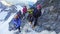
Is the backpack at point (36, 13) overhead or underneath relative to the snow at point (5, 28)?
overhead

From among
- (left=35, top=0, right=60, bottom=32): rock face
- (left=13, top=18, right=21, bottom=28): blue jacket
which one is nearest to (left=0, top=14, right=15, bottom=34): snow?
(left=13, top=18, right=21, bottom=28): blue jacket

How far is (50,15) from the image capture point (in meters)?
0.79

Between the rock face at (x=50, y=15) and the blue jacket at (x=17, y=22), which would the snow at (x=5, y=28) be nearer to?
the blue jacket at (x=17, y=22)

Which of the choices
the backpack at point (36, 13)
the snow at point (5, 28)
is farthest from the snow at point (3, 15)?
the backpack at point (36, 13)

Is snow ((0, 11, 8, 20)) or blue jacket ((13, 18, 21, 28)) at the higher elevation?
snow ((0, 11, 8, 20))

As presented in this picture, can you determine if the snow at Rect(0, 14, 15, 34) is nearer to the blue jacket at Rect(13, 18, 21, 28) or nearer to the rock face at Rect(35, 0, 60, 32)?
the blue jacket at Rect(13, 18, 21, 28)

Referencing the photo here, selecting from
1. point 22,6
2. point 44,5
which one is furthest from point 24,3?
point 44,5

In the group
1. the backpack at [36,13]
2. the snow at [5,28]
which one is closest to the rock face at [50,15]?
the backpack at [36,13]

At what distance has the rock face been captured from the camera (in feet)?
2.49

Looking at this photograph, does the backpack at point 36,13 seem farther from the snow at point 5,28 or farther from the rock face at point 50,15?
the snow at point 5,28

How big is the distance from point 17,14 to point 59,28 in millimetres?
252

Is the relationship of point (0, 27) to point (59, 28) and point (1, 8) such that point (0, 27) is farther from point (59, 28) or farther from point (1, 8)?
point (59, 28)

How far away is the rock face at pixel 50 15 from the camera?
0.76 m

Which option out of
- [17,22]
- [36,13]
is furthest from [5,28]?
[36,13]
